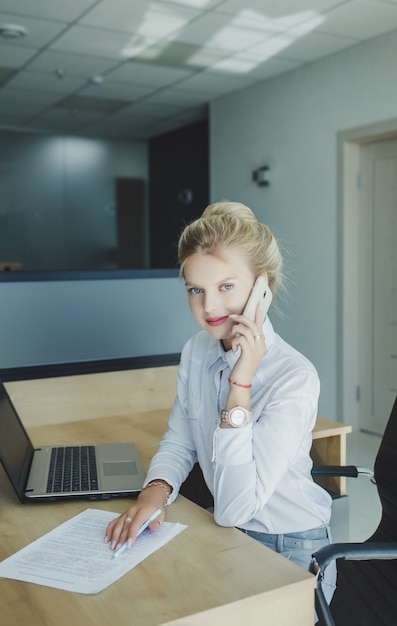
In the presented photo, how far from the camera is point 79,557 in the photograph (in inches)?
47.4

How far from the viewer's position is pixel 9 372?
7.28ft

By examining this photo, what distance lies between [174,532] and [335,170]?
4129 millimetres

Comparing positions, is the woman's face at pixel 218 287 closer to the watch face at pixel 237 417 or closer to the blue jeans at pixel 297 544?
the watch face at pixel 237 417

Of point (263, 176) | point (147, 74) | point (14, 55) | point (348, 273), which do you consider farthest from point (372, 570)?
point (147, 74)

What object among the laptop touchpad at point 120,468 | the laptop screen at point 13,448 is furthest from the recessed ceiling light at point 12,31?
the laptop touchpad at point 120,468

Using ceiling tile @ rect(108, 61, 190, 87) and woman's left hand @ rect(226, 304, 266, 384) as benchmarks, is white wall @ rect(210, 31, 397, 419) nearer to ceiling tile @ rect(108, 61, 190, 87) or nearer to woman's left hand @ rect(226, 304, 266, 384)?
ceiling tile @ rect(108, 61, 190, 87)

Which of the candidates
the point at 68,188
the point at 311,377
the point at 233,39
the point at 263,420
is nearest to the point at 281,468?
the point at 263,420

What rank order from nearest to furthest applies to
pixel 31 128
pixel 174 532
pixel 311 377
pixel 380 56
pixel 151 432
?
pixel 174 532 → pixel 311 377 → pixel 151 432 → pixel 380 56 → pixel 31 128

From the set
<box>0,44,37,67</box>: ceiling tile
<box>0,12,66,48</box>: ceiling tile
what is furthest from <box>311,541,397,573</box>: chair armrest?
<box>0,44,37,67</box>: ceiling tile

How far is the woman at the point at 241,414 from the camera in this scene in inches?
51.9

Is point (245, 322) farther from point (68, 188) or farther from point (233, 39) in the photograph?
point (68, 188)

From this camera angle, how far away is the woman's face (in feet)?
4.79

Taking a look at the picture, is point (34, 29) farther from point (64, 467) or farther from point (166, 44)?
point (64, 467)

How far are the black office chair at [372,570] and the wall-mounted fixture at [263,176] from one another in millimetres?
4240
